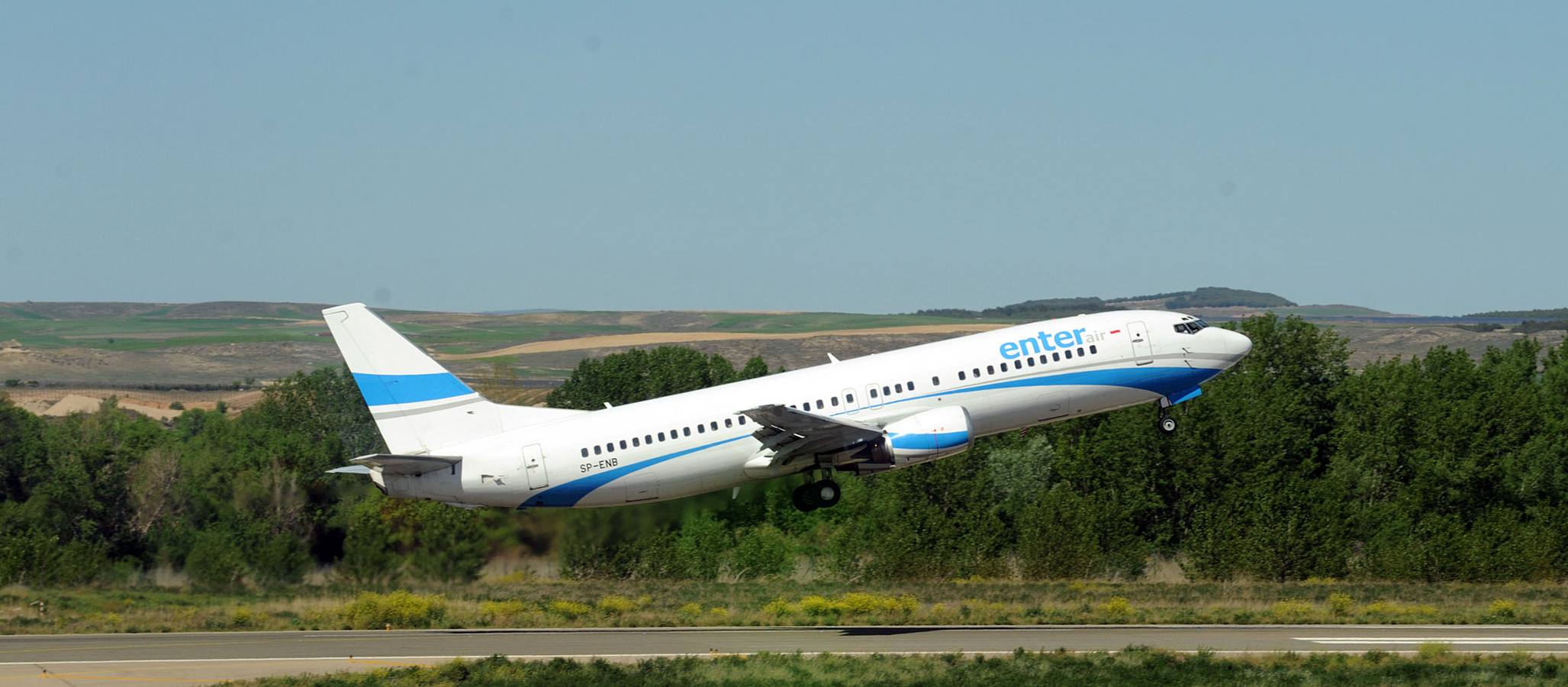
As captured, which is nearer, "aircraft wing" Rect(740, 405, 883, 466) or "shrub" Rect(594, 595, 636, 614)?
"aircraft wing" Rect(740, 405, 883, 466)

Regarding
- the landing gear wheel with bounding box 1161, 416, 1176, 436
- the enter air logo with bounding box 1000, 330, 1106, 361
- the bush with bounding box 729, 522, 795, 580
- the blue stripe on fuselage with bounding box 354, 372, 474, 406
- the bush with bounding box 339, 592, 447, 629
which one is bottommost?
the bush with bounding box 729, 522, 795, 580

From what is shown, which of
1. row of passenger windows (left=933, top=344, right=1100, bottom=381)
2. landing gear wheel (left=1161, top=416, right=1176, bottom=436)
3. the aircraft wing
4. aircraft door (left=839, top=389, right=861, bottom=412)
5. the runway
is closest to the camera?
the runway

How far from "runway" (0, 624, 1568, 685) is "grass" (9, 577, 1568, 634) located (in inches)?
63.8

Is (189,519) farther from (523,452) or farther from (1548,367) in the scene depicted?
(1548,367)

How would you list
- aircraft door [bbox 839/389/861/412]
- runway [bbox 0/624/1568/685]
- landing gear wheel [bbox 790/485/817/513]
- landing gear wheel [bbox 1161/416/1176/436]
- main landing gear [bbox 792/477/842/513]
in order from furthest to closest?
landing gear wheel [bbox 1161/416/1176/436] → landing gear wheel [bbox 790/485/817/513] → main landing gear [bbox 792/477/842/513] → aircraft door [bbox 839/389/861/412] → runway [bbox 0/624/1568/685]

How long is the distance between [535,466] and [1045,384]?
15.5 m

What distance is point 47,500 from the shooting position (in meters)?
86.2

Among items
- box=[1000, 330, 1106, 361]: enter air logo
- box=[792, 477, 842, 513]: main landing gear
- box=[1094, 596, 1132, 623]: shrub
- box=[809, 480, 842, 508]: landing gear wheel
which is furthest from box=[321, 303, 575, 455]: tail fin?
box=[1094, 596, 1132, 623]: shrub

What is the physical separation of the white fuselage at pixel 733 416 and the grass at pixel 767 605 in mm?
3805

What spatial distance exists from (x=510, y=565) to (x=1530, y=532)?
45036mm

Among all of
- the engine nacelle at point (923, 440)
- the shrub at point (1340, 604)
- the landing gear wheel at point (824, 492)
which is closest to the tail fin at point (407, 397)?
the landing gear wheel at point (824, 492)

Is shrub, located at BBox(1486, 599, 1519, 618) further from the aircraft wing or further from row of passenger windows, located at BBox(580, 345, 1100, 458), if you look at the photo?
the aircraft wing

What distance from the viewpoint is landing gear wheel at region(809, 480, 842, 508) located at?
51625 mm

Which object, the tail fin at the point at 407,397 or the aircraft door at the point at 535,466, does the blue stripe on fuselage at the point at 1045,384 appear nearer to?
the aircraft door at the point at 535,466
